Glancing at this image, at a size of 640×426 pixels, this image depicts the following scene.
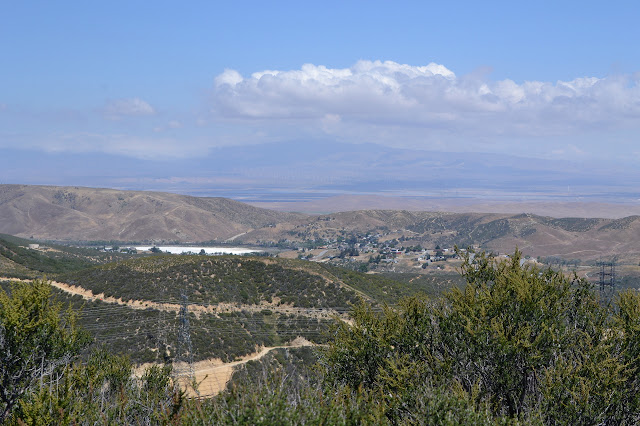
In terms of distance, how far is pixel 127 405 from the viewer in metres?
18.6

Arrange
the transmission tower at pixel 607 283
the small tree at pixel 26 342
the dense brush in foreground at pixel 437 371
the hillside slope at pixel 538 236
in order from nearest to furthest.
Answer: the dense brush in foreground at pixel 437 371
the small tree at pixel 26 342
the transmission tower at pixel 607 283
the hillside slope at pixel 538 236

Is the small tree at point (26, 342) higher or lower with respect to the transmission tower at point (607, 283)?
higher

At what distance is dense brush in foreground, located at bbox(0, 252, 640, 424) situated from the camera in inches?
528

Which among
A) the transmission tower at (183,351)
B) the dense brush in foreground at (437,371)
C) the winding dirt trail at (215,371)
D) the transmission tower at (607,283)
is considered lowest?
the winding dirt trail at (215,371)

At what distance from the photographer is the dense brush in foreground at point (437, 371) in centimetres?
1341

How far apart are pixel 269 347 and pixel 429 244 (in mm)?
132475

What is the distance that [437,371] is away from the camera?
1859 cm

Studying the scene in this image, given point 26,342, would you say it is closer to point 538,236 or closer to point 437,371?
point 437,371

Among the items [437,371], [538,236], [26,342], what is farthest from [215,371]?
[538,236]

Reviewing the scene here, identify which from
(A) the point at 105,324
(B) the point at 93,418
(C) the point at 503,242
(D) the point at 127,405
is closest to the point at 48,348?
(D) the point at 127,405

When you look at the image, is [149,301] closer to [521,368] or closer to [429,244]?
[521,368]

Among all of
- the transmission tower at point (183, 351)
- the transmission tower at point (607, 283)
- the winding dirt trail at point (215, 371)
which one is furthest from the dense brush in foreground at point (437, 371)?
the winding dirt trail at point (215, 371)

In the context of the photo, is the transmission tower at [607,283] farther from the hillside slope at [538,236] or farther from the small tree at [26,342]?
the hillside slope at [538,236]

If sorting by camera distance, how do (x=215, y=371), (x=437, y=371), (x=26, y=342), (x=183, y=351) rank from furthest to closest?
(x=183, y=351), (x=215, y=371), (x=437, y=371), (x=26, y=342)
